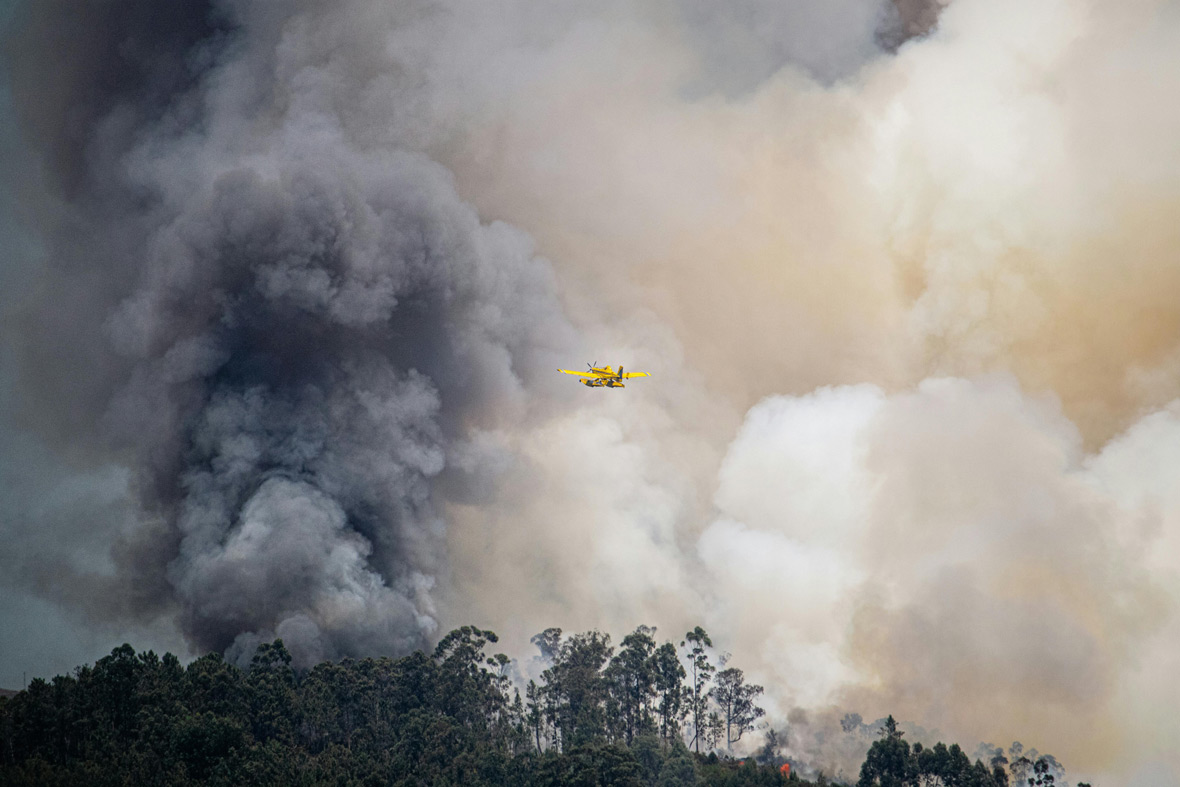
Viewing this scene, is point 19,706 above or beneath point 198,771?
above

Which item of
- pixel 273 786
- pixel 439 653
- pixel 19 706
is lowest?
pixel 273 786

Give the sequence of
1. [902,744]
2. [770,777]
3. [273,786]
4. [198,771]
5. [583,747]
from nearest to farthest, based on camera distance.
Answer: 1. [273,786]
2. [198,771]
3. [583,747]
4. [770,777]
5. [902,744]

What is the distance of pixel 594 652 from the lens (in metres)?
122

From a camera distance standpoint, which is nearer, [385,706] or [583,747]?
[583,747]

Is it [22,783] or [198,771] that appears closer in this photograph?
[22,783]

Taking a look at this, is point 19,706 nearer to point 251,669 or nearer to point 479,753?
point 251,669

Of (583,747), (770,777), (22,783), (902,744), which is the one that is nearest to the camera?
(22,783)

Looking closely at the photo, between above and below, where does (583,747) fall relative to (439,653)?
below

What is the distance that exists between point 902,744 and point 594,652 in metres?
36.9

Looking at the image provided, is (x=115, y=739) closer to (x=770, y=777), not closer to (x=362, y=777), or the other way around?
(x=362, y=777)

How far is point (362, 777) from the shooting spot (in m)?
83.4

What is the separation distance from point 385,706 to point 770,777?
3698 cm

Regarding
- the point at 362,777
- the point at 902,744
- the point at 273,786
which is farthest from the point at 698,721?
the point at 273,786

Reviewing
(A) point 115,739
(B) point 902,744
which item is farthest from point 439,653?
(B) point 902,744
